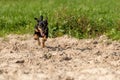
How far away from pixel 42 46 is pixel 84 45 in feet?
3.76

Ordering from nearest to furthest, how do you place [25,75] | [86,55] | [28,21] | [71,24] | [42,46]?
[25,75], [86,55], [42,46], [71,24], [28,21]

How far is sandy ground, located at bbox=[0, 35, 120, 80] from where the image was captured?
27.7ft

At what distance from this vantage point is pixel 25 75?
8.41 metres

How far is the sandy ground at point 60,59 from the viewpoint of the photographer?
27.7 feet

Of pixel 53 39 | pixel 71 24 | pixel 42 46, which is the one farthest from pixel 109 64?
pixel 71 24

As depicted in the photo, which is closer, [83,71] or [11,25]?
[83,71]

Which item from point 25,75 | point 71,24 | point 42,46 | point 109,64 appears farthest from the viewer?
point 71,24

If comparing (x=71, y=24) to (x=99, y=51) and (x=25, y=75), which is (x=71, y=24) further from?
(x=25, y=75)

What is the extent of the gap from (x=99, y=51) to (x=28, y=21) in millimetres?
3973

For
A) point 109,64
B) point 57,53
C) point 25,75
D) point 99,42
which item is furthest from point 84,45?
point 25,75

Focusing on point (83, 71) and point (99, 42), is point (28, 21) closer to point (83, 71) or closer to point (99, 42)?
point (99, 42)

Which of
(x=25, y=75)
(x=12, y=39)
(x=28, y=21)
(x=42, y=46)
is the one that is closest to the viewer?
(x=25, y=75)

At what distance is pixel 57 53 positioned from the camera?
995 centimetres

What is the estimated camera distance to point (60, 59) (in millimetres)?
9500
